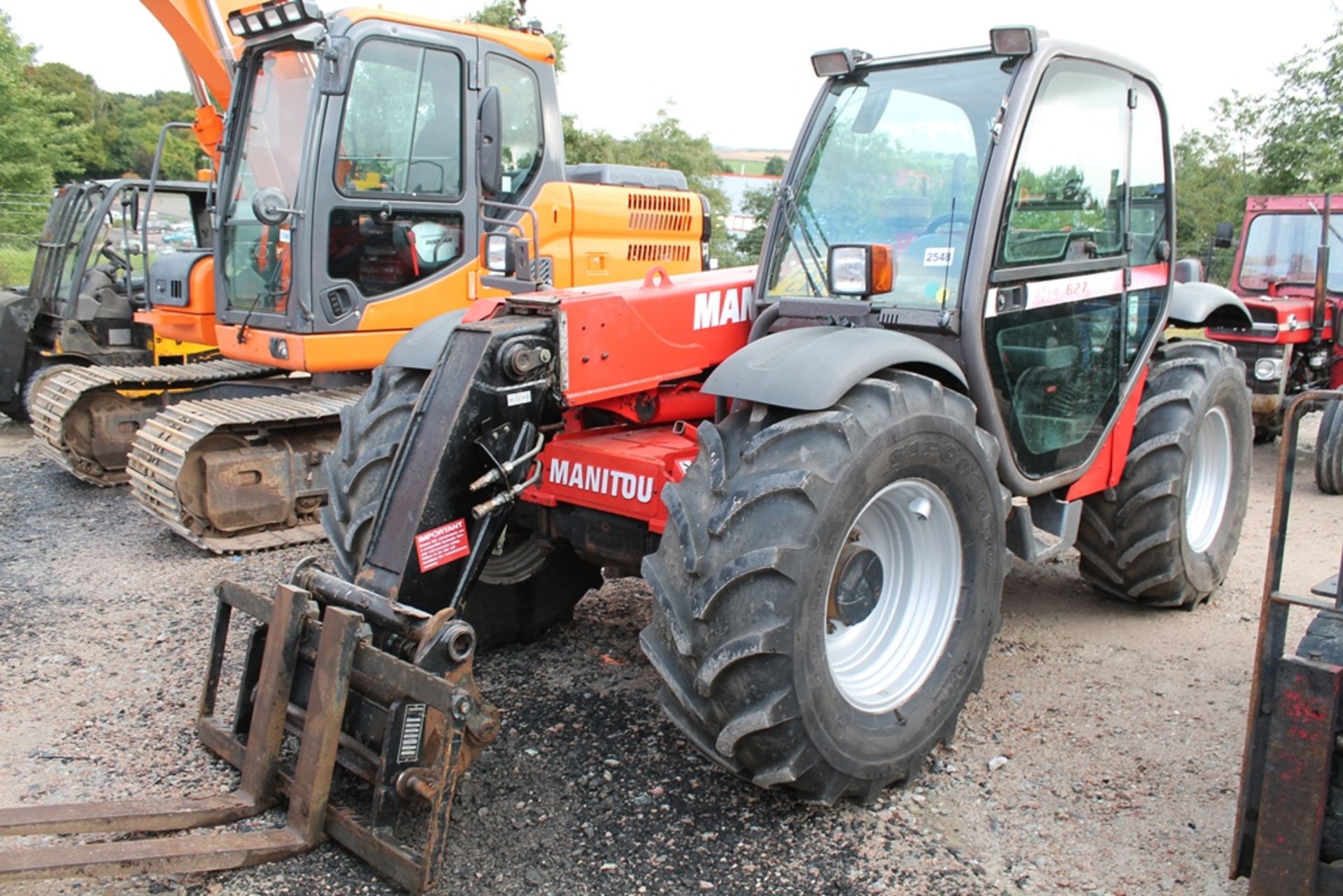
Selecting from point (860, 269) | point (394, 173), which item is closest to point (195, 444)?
point (394, 173)

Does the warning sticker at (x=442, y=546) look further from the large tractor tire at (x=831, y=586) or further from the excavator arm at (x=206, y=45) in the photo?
the excavator arm at (x=206, y=45)

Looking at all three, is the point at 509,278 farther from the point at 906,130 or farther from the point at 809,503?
the point at 809,503

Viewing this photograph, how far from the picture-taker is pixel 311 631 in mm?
3125

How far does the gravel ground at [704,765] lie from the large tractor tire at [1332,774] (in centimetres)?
54

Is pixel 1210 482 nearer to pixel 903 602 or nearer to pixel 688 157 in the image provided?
pixel 903 602

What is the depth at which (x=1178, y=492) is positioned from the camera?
466 cm

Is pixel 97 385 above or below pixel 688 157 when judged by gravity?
below

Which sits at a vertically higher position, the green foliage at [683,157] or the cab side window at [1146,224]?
the green foliage at [683,157]

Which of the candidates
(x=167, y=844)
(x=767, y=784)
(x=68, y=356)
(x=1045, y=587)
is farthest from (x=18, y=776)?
(x=68, y=356)

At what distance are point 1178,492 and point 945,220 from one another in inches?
69.7

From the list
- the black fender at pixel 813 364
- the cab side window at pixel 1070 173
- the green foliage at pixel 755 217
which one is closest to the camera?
the black fender at pixel 813 364

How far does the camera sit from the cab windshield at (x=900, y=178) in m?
3.80

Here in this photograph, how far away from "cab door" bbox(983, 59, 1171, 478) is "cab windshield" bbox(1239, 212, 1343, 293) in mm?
5739

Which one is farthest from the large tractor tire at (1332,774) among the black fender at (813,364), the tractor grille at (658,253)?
the tractor grille at (658,253)
